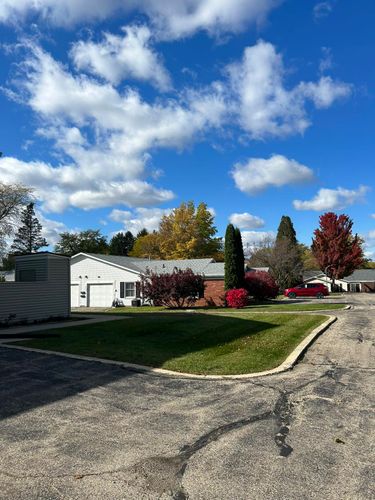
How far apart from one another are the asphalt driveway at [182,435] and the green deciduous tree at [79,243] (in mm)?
73144

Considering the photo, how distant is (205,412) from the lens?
6047 millimetres

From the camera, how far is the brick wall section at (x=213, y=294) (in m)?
32.5

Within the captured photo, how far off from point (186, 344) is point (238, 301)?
1561 cm

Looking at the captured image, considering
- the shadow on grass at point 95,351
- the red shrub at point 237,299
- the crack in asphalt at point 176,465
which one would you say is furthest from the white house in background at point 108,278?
the crack in asphalt at point 176,465

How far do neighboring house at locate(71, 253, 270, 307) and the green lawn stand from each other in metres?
16.0

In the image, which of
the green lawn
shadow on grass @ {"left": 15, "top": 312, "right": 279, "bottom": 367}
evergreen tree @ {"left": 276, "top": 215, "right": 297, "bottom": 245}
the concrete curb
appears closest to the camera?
the concrete curb

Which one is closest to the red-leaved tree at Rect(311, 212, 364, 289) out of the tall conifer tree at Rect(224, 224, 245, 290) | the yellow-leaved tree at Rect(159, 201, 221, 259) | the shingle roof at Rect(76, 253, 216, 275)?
the yellow-leaved tree at Rect(159, 201, 221, 259)

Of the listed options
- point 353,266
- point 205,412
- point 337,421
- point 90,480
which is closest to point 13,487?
point 90,480

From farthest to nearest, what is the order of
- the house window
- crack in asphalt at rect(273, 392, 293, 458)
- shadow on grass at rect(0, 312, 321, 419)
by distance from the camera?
the house window, shadow on grass at rect(0, 312, 321, 419), crack in asphalt at rect(273, 392, 293, 458)

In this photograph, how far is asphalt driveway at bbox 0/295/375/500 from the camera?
390 cm

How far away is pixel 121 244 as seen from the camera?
93.2 metres

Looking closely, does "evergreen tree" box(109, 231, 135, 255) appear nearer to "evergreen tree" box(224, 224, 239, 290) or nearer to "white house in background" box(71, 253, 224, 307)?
"white house in background" box(71, 253, 224, 307)

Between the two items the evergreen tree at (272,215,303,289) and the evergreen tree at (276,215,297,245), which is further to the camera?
the evergreen tree at (276,215,297,245)

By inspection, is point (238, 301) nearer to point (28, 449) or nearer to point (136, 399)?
point (136, 399)
